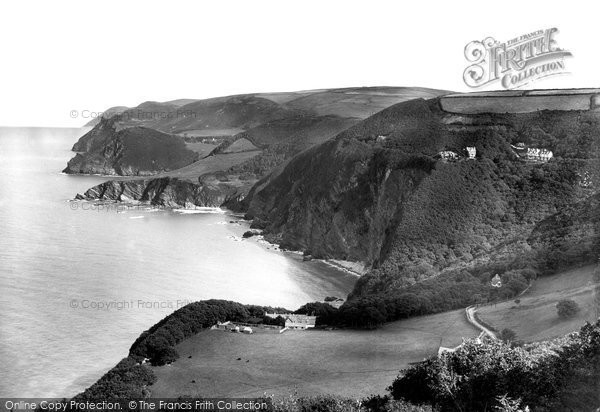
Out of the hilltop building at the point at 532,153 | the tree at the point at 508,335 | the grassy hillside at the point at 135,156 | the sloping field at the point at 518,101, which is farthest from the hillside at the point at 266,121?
the tree at the point at 508,335

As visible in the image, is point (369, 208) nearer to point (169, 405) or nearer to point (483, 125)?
point (483, 125)

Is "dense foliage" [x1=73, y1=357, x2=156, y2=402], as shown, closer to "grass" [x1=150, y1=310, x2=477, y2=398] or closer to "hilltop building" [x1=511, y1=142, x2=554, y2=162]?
"grass" [x1=150, y1=310, x2=477, y2=398]

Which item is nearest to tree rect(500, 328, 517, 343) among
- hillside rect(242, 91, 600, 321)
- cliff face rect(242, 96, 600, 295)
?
hillside rect(242, 91, 600, 321)

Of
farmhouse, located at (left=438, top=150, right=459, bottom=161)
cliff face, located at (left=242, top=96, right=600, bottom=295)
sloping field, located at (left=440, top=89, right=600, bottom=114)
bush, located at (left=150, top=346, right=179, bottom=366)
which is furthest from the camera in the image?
sloping field, located at (left=440, top=89, right=600, bottom=114)

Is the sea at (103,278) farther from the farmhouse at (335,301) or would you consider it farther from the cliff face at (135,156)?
the cliff face at (135,156)

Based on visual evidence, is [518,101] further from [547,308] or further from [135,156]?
[135,156]

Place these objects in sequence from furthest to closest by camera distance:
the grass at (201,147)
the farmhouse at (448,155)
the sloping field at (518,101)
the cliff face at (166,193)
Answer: the grass at (201,147)
the cliff face at (166,193)
the sloping field at (518,101)
the farmhouse at (448,155)

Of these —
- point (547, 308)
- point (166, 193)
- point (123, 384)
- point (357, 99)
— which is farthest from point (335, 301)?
point (357, 99)
